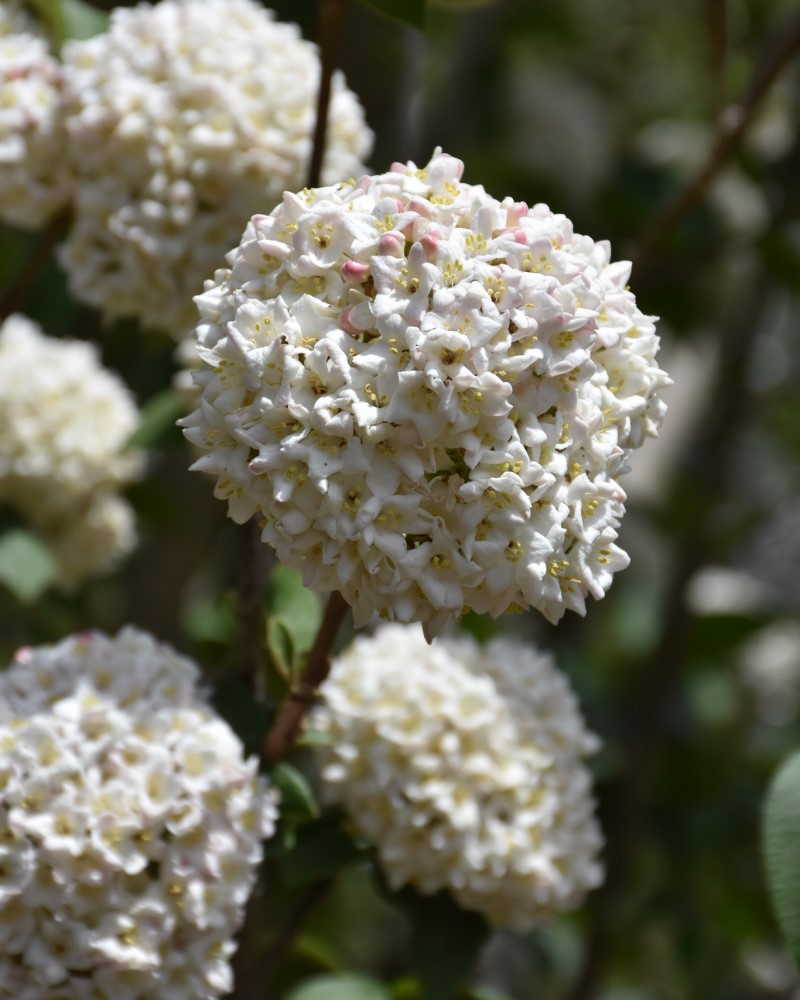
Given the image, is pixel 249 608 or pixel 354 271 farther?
pixel 249 608

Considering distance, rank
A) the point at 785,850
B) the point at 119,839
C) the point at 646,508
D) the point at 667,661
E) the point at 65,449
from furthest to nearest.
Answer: the point at 646,508, the point at 667,661, the point at 65,449, the point at 785,850, the point at 119,839

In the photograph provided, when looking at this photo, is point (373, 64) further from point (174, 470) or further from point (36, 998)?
point (36, 998)

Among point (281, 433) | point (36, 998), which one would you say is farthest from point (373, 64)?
point (36, 998)

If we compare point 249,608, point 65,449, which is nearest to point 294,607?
point 249,608

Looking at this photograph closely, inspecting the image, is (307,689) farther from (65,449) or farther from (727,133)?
(727,133)

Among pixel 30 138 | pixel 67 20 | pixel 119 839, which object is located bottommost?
pixel 119 839

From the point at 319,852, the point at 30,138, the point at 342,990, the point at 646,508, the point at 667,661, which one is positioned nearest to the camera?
the point at 319,852
